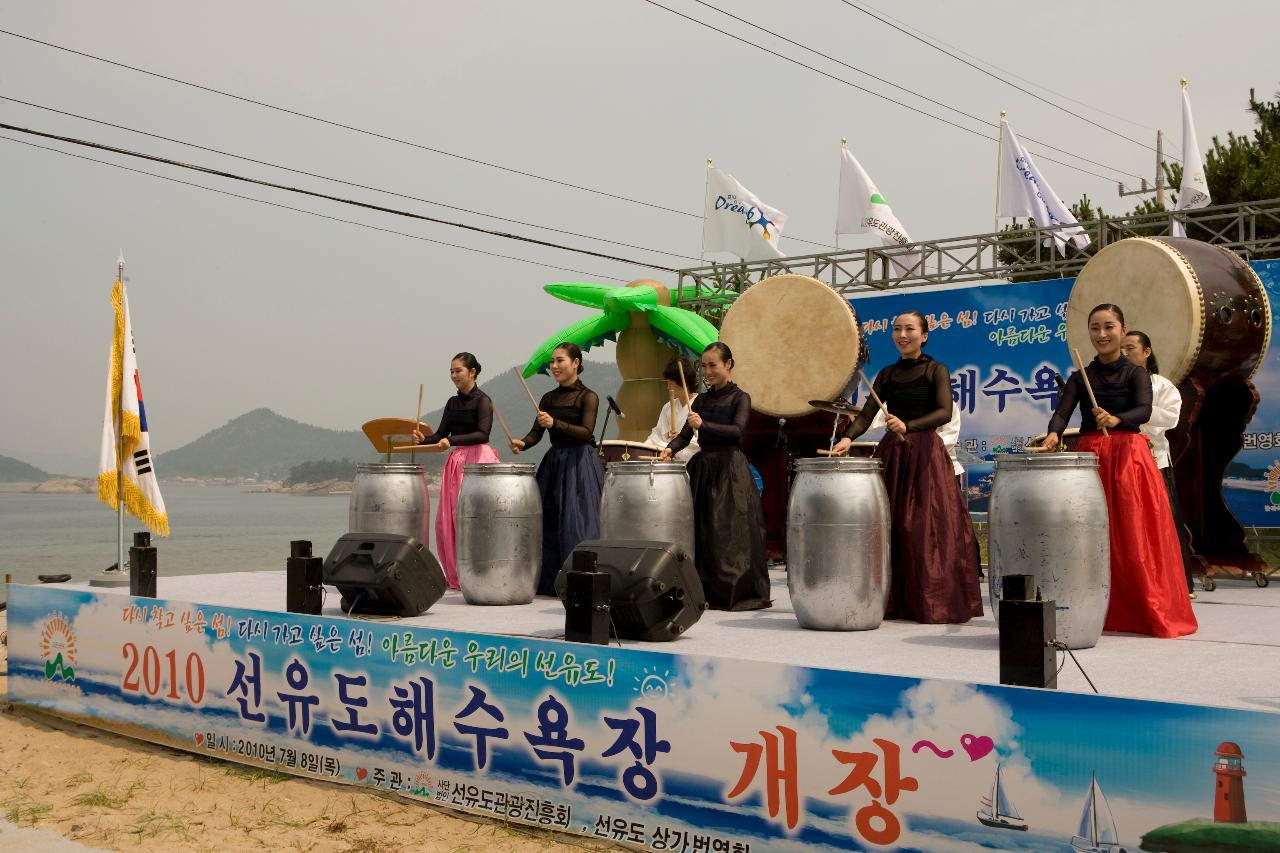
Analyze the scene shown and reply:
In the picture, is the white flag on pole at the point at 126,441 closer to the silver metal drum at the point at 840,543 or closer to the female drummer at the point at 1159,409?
the silver metal drum at the point at 840,543

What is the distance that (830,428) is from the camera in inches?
292

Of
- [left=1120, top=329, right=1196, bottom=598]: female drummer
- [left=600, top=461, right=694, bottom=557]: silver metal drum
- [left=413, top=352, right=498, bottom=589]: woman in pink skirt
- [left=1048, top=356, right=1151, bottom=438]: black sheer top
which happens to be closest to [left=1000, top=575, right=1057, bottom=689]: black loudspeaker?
[left=1048, top=356, right=1151, bottom=438]: black sheer top

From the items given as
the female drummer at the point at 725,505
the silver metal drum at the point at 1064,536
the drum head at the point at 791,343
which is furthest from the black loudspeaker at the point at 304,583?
the drum head at the point at 791,343

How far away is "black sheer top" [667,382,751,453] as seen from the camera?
18.3ft

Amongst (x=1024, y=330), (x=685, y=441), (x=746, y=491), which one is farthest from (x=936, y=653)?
(x=1024, y=330)

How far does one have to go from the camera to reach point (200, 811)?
4.30m

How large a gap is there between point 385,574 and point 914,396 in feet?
8.17

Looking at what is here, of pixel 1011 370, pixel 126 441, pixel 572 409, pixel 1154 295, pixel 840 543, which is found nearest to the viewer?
pixel 840 543

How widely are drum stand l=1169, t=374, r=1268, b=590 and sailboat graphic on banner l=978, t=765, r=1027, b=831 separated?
14.3 ft

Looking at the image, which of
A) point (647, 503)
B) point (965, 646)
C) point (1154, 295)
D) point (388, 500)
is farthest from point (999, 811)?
point (388, 500)

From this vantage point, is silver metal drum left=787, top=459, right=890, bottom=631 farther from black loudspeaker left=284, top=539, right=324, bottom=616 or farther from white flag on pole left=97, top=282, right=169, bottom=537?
white flag on pole left=97, top=282, right=169, bottom=537

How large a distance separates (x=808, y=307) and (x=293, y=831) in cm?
430

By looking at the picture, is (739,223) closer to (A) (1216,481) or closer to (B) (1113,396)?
(A) (1216,481)

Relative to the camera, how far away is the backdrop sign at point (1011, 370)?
974 cm
